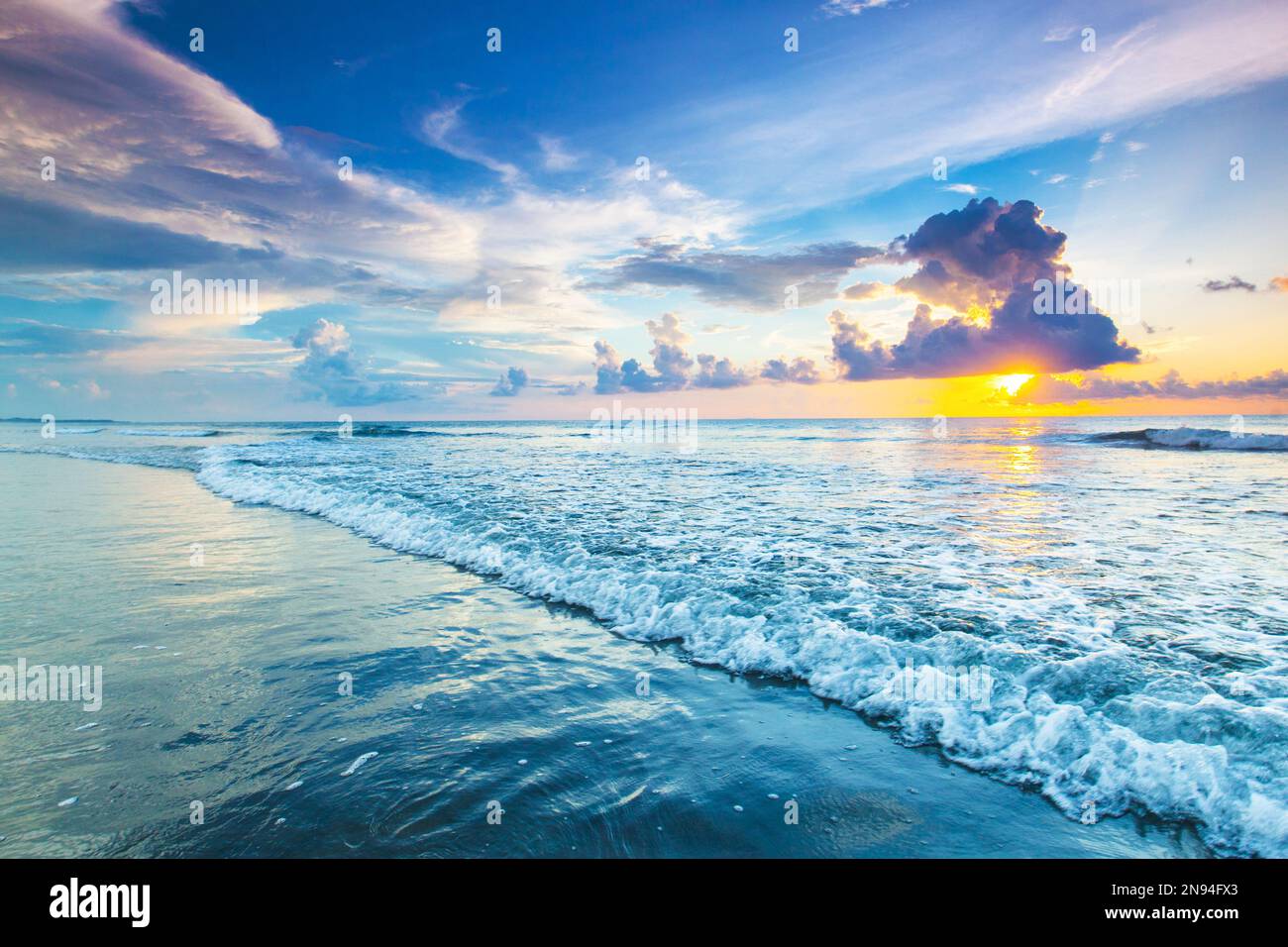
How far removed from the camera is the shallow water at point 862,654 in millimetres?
4781

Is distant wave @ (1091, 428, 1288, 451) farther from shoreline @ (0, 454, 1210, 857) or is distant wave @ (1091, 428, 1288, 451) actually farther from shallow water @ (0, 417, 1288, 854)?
shoreline @ (0, 454, 1210, 857)

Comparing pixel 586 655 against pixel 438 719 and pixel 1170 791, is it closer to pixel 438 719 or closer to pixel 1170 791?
pixel 438 719

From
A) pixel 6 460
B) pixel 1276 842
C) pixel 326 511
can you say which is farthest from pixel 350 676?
pixel 6 460

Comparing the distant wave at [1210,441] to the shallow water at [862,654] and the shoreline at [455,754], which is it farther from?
the shoreline at [455,754]

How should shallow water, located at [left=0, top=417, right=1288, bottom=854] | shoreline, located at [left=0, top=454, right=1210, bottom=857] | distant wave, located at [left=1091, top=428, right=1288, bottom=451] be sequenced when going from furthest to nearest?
1. distant wave, located at [left=1091, top=428, right=1288, bottom=451]
2. shallow water, located at [left=0, top=417, right=1288, bottom=854]
3. shoreline, located at [left=0, top=454, right=1210, bottom=857]

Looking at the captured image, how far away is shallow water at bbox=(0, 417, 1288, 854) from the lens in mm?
4781

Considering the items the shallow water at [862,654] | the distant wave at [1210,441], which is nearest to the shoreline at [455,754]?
the shallow water at [862,654]

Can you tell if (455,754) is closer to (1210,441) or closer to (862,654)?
(862,654)

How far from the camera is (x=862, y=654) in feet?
23.8

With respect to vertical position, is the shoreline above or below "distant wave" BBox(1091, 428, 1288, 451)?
below

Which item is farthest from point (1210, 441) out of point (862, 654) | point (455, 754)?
point (455, 754)

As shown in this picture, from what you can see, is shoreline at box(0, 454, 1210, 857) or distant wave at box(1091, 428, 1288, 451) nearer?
shoreline at box(0, 454, 1210, 857)

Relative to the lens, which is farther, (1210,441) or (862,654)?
(1210,441)

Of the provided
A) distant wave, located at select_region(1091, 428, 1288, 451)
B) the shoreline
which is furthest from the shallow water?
distant wave, located at select_region(1091, 428, 1288, 451)
